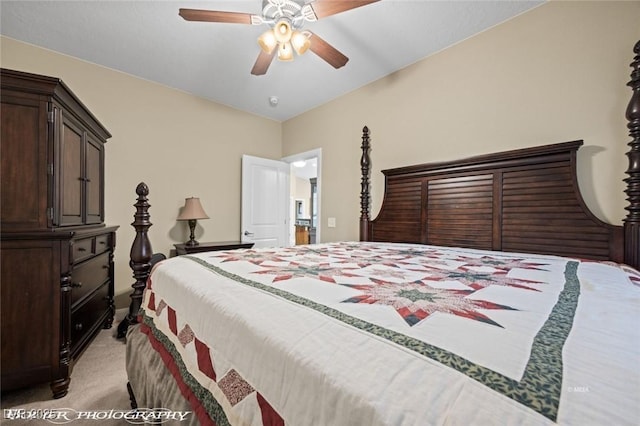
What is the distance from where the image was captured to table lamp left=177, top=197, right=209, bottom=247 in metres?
3.11

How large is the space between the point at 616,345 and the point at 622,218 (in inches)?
67.6

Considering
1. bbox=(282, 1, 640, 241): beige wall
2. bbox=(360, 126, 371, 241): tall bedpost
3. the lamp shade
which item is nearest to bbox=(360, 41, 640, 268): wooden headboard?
bbox=(282, 1, 640, 241): beige wall

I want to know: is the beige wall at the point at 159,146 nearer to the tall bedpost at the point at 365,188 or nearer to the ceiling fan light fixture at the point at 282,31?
the tall bedpost at the point at 365,188

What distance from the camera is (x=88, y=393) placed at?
1.60 m

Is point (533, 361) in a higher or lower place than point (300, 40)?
lower

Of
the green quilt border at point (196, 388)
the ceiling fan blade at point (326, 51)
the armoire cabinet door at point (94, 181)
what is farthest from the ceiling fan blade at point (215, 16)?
the green quilt border at point (196, 388)

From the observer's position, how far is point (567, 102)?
5.98 ft

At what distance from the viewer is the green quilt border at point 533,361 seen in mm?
358

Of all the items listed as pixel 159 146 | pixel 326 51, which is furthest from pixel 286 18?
pixel 159 146

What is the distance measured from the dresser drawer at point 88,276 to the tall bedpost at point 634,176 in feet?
10.8

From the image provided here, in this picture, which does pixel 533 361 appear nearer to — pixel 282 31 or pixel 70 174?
pixel 282 31

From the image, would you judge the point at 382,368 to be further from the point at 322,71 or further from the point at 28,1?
the point at 28,1

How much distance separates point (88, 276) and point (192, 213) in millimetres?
1232

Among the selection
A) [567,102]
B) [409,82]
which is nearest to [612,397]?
[567,102]
